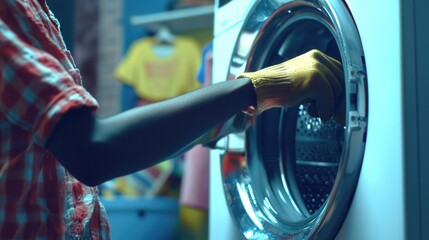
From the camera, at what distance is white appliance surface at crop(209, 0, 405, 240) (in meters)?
0.80

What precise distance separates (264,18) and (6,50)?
54 cm

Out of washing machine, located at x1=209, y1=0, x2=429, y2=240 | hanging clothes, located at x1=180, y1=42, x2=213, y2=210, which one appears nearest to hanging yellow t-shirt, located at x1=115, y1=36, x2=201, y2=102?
hanging clothes, located at x1=180, y1=42, x2=213, y2=210

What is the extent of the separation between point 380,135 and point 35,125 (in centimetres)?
46

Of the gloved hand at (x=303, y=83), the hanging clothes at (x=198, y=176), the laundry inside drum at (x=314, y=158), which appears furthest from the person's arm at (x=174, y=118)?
the hanging clothes at (x=198, y=176)

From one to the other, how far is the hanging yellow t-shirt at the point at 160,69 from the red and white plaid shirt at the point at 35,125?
208 centimetres

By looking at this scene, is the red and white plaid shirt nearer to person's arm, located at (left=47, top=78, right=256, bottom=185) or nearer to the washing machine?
person's arm, located at (left=47, top=78, right=256, bottom=185)

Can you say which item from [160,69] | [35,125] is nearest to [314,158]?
[35,125]

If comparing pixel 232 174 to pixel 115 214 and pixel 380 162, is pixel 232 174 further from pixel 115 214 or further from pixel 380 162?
pixel 115 214

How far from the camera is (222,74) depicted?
133 cm

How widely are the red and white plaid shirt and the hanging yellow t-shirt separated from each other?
6.83 ft

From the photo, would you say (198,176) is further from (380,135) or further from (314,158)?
(380,135)

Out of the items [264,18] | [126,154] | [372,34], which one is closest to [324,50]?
[264,18]

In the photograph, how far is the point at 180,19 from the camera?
3.04 m

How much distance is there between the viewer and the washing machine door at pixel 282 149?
108cm
